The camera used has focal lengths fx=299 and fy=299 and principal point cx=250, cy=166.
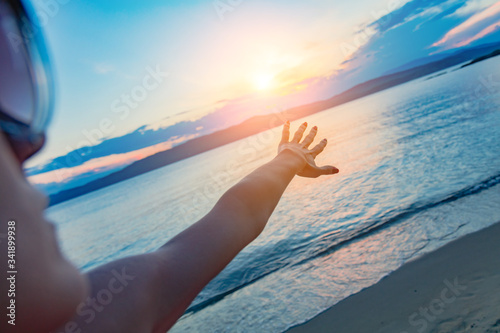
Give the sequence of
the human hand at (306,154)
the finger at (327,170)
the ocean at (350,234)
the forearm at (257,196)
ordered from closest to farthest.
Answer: the forearm at (257,196) → the human hand at (306,154) → the finger at (327,170) → the ocean at (350,234)

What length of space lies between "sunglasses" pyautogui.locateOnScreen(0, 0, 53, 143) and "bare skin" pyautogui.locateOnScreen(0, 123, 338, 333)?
14 centimetres

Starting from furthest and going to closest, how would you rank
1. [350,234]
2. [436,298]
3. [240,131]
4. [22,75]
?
[240,131], [350,234], [436,298], [22,75]

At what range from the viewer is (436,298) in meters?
3.30

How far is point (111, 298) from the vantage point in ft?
2.89

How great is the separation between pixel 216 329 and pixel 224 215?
397cm

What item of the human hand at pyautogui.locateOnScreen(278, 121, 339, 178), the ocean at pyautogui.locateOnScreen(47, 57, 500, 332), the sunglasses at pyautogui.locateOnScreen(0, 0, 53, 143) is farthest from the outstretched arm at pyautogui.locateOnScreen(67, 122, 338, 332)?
the ocean at pyautogui.locateOnScreen(47, 57, 500, 332)

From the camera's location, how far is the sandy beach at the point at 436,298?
291 cm

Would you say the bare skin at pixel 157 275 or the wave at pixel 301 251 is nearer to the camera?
the bare skin at pixel 157 275

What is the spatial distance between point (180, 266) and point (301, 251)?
5.51 metres

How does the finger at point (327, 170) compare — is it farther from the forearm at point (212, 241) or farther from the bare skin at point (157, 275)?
the bare skin at point (157, 275)

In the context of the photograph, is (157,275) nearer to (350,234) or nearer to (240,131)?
(350,234)

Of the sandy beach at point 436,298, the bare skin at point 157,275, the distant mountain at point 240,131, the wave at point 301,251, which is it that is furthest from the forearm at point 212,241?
the distant mountain at point 240,131

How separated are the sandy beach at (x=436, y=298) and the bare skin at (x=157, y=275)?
278cm

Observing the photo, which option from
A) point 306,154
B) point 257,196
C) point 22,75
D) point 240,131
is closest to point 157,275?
point 257,196
